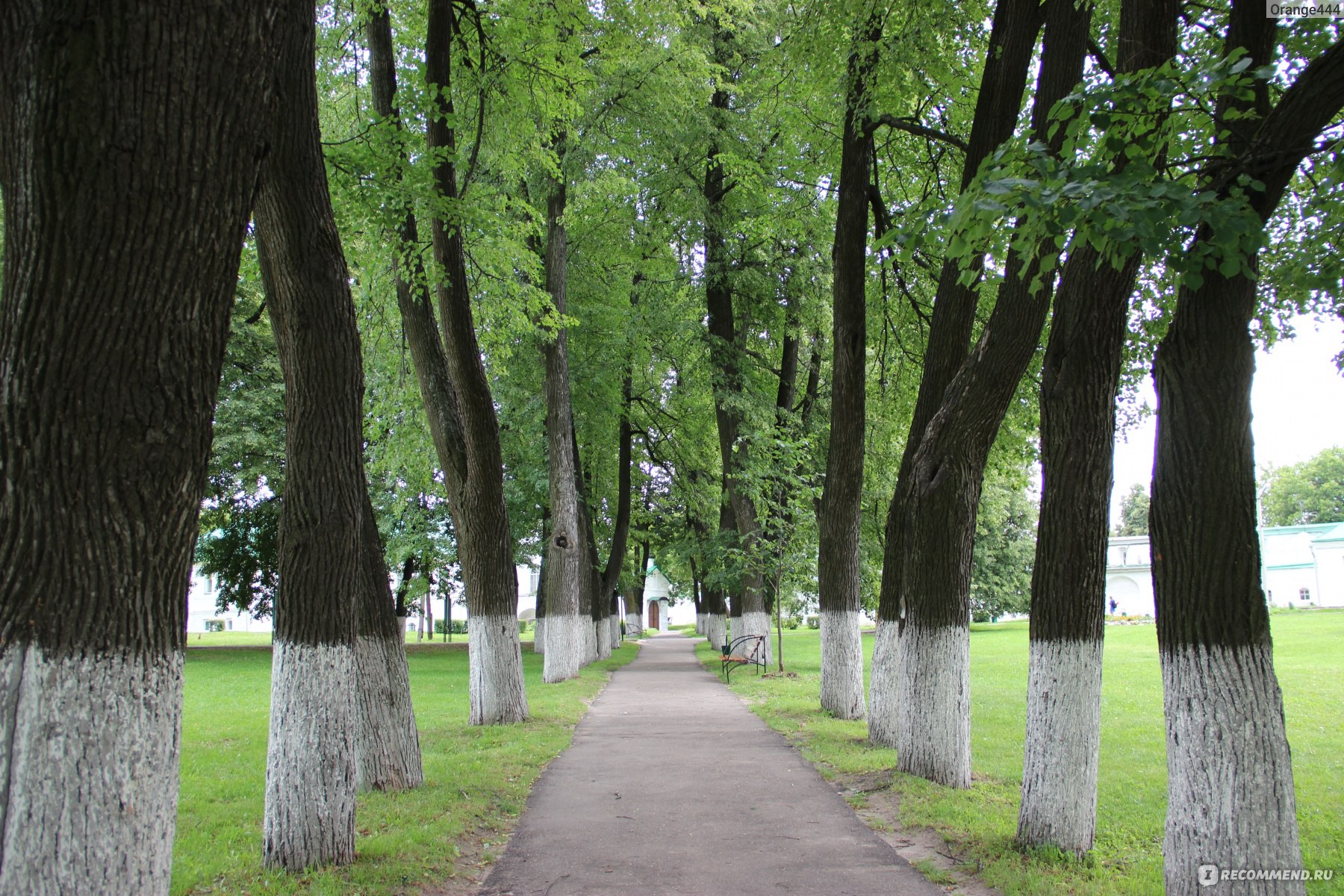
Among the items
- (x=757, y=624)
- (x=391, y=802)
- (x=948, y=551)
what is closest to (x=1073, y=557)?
(x=948, y=551)

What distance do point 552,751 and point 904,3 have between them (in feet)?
29.7

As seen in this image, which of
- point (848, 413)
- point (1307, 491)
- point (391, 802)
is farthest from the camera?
point (1307, 491)

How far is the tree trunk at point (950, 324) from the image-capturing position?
333 inches

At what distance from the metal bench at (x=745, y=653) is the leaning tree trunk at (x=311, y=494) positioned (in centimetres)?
1584

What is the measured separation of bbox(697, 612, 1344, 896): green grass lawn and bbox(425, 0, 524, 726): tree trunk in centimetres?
400

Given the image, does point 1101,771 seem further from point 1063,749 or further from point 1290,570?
point 1290,570

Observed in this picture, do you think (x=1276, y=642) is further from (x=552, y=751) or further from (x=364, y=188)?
(x=364, y=188)

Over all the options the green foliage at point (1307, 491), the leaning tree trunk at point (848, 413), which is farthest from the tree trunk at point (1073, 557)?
the green foliage at point (1307, 491)

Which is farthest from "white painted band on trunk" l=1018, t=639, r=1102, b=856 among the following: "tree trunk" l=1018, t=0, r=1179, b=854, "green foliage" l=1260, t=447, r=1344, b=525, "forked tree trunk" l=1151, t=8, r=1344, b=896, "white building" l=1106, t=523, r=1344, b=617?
Result: "green foliage" l=1260, t=447, r=1344, b=525

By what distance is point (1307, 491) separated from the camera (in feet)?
284

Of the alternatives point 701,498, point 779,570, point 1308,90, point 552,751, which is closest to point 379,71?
point 552,751

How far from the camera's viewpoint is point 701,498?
28.4 meters

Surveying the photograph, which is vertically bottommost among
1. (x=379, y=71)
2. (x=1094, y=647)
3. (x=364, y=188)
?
(x=1094, y=647)

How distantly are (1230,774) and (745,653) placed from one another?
60.7 ft
